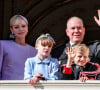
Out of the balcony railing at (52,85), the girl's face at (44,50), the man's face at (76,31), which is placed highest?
the man's face at (76,31)

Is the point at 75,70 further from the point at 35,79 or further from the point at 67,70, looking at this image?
the point at 35,79

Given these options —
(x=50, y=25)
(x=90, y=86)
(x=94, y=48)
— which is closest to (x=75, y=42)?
(x=94, y=48)

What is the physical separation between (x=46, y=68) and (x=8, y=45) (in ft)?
1.52

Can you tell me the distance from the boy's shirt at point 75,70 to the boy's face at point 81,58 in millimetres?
32

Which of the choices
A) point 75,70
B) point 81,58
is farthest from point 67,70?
point 81,58

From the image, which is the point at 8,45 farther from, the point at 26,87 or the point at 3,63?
the point at 26,87

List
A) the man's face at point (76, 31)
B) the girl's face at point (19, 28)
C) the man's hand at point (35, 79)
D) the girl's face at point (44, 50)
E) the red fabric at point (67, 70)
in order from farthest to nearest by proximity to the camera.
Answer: the girl's face at point (19, 28)
the man's face at point (76, 31)
the girl's face at point (44, 50)
the red fabric at point (67, 70)
the man's hand at point (35, 79)

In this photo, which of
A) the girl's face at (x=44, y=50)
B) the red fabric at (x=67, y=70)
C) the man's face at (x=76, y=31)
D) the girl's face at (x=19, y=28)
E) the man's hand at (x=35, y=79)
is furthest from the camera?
the girl's face at (x=19, y=28)

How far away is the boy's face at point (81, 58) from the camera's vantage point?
11.3ft

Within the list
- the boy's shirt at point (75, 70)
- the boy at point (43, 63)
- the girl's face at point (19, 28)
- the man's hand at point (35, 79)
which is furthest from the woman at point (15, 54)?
the boy's shirt at point (75, 70)

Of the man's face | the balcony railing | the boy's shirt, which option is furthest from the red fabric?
the man's face

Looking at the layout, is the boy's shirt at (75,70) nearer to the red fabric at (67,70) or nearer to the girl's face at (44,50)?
the red fabric at (67,70)

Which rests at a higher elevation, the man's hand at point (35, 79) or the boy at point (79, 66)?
the boy at point (79, 66)

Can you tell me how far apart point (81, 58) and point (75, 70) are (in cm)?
13
